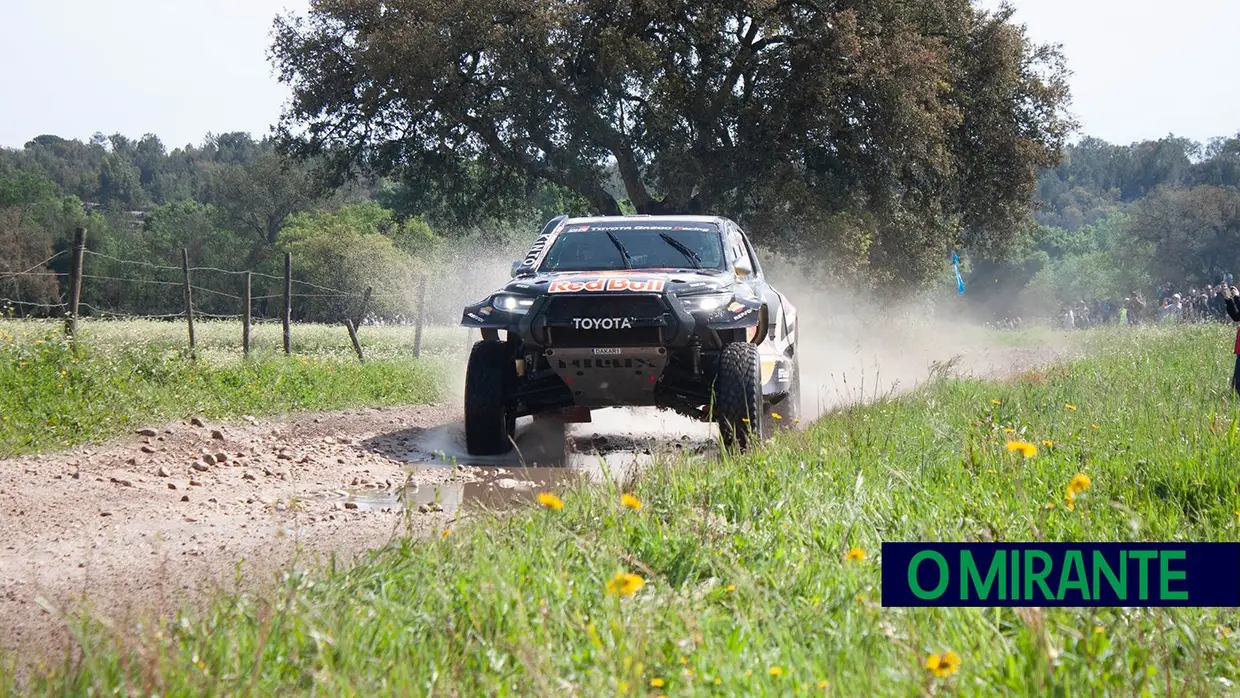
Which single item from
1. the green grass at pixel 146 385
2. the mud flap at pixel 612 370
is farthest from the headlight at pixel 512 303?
the green grass at pixel 146 385

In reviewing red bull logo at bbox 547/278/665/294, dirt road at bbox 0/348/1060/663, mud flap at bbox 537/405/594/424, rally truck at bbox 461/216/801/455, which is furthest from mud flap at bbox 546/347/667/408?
mud flap at bbox 537/405/594/424

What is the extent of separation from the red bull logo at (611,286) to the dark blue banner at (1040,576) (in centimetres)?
529

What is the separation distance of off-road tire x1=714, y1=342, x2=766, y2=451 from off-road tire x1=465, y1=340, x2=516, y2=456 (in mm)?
1773

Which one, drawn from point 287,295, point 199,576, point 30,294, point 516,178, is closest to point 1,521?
point 199,576

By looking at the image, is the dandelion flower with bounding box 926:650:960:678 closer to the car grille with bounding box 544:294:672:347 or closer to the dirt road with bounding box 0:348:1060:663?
the dirt road with bounding box 0:348:1060:663

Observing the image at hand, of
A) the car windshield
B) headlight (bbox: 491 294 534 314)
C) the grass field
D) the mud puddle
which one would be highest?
the car windshield

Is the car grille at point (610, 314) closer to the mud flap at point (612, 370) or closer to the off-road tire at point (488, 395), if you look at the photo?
the mud flap at point (612, 370)

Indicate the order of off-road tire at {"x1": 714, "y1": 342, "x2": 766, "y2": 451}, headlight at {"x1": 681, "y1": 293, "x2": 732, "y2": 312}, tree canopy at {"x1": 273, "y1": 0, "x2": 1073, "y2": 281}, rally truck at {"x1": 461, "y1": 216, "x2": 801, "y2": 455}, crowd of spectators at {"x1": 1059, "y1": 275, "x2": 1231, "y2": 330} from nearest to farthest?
off-road tire at {"x1": 714, "y1": 342, "x2": 766, "y2": 451} < rally truck at {"x1": 461, "y1": 216, "x2": 801, "y2": 455} < headlight at {"x1": 681, "y1": 293, "x2": 732, "y2": 312} < tree canopy at {"x1": 273, "y1": 0, "x2": 1073, "y2": 281} < crowd of spectators at {"x1": 1059, "y1": 275, "x2": 1231, "y2": 330}

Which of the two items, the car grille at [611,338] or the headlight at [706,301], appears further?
the headlight at [706,301]

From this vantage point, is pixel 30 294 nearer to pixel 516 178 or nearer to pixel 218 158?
pixel 516 178

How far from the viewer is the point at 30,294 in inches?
2333

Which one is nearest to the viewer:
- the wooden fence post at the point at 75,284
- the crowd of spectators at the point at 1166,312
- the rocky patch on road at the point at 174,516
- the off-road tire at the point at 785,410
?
the rocky patch on road at the point at 174,516

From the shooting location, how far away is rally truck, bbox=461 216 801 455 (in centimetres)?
892

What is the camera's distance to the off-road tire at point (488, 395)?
950 centimetres
